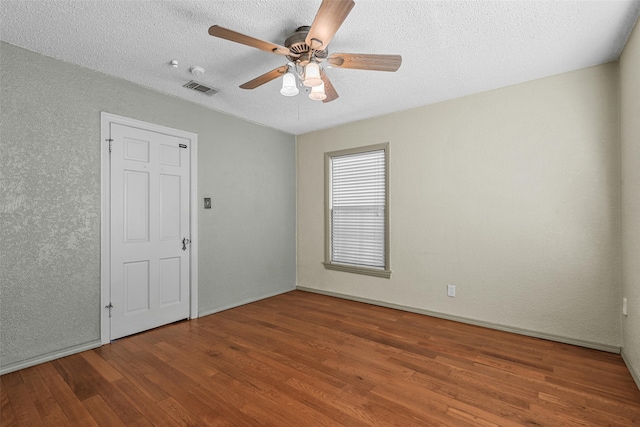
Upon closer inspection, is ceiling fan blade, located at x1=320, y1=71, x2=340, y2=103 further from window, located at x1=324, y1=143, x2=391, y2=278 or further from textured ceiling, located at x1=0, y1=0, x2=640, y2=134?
window, located at x1=324, y1=143, x2=391, y2=278

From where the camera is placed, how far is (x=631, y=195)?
2.43 metres

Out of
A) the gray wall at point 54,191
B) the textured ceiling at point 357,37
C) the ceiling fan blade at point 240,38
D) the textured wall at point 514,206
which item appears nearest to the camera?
the ceiling fan blade at point 240,38

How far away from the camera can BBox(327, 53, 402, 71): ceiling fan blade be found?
2.17 m

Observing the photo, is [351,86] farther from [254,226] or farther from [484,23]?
[254,226]

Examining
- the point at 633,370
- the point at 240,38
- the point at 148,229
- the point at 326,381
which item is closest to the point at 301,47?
the point at 240,38

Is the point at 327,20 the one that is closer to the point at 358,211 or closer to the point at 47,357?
the point at 358,211

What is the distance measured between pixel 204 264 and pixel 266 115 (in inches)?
84.8

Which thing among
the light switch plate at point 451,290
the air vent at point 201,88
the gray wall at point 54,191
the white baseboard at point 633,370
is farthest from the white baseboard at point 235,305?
the white baseboard at point 633,370

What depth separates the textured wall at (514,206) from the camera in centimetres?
288

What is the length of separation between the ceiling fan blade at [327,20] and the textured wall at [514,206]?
2316mm

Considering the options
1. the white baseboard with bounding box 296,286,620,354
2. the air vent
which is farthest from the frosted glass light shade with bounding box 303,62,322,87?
the white baseboard with bounding box 296,286,620,354

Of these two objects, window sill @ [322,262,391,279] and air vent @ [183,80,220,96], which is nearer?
air vent @ [183,80,220,96]

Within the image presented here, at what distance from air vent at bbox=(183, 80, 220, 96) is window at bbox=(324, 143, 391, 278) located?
77.5 inches

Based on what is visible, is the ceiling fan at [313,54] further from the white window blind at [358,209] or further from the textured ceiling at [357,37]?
the white window blind at [358,209]
